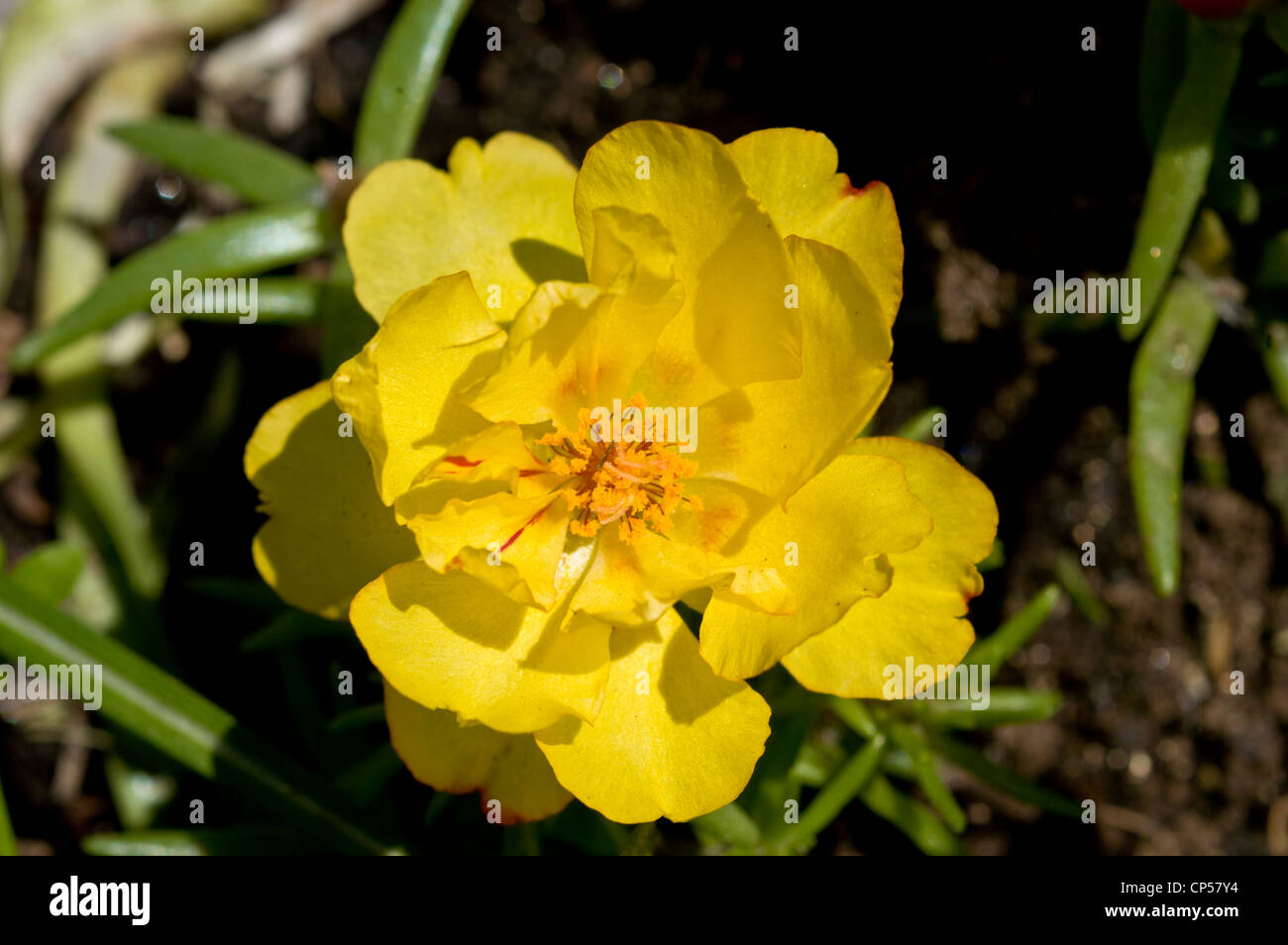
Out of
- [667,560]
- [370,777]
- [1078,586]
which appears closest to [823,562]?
[667,560]

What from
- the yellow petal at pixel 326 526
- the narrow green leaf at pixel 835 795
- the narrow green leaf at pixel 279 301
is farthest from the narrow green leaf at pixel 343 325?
the narrow green leaf at pixel 835 795

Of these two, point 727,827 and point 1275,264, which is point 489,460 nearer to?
point 727,827

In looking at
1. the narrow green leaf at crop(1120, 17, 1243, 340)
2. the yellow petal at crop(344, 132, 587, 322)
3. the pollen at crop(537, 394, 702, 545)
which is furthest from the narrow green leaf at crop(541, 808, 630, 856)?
the narrow green leaf at crop(1120, 17, 1243, 340)

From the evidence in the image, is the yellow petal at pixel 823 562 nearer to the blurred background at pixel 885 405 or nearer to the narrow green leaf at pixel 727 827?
the narrow green leaf at pixel 727 827

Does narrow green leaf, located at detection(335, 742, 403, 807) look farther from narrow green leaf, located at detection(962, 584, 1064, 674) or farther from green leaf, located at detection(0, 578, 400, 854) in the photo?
narrow green leaf, located at detection(962, 584, 1064, 674)

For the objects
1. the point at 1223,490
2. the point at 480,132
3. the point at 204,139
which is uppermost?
the point at 480,132
